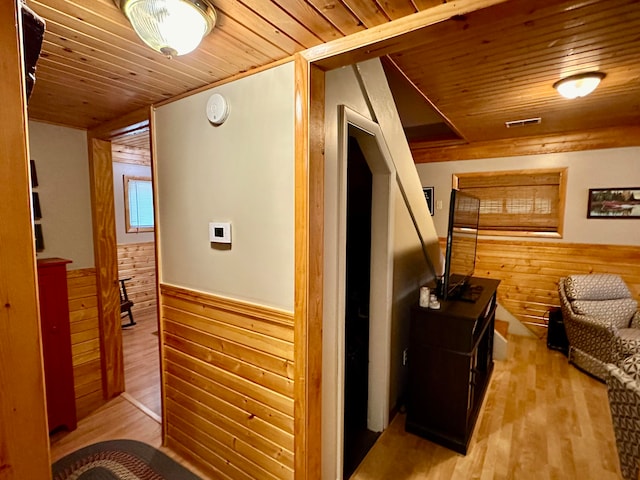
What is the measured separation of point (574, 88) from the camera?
215cm

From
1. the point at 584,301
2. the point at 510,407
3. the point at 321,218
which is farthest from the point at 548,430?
the point at 321,218

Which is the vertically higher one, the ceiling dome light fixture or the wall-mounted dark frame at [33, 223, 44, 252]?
the ceiling dome light fixture

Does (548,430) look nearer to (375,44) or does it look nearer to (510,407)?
(510,407)

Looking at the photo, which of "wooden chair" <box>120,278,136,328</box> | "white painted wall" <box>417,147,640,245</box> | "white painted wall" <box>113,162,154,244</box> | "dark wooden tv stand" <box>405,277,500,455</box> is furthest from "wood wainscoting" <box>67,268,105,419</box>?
"white painted wall" <box>417,147,640,245</box>

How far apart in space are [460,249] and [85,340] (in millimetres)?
3152

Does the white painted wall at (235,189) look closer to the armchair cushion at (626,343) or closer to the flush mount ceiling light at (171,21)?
the flush mount ceiling light at (171,21)

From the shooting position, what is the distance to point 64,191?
2.55 m

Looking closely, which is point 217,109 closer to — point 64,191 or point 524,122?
point 64,191

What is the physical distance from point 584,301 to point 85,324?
4.67m

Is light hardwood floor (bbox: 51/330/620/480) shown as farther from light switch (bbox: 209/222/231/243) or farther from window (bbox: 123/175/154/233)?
window (bbox: 123/175/154/233)

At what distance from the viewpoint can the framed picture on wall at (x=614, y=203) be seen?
3.41 m

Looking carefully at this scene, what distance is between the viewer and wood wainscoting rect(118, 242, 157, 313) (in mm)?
4766

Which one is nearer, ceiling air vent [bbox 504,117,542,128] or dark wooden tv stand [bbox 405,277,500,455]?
dark wooden tv stand [bbox 405,277,500,455]

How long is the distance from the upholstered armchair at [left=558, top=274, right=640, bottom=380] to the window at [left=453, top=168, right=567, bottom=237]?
78cm
